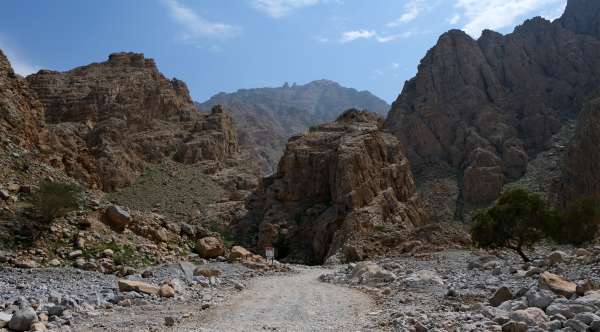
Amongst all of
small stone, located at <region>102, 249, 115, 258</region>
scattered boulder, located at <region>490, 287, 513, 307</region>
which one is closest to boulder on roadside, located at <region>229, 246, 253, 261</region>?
small stone, located at <region>102, 249, 115, 258</region>

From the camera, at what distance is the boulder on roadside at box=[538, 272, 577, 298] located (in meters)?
10.1

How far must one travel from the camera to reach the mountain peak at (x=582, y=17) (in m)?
116

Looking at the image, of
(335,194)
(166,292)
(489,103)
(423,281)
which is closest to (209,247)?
(166,292)

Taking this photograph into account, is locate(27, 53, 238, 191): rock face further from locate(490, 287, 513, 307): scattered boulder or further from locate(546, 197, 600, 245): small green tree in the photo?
locate(490, 287, 513, 307): scattered boulder

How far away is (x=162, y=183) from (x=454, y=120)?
190ft

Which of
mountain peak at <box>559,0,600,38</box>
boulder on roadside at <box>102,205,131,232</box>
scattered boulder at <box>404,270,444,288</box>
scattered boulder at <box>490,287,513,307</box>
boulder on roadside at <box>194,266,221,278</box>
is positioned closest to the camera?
scattered boulder at <box>490,287,513,307</box>

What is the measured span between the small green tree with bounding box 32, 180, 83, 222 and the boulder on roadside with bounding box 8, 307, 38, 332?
8798 mm

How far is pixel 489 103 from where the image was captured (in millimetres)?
99000

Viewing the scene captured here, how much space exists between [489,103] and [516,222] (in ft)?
253

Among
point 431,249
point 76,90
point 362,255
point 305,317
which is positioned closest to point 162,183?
point 76,90

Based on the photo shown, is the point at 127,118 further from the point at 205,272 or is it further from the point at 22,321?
the point at 22,321

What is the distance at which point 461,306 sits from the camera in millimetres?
10859

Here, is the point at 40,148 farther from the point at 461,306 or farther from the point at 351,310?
the point at 461,306

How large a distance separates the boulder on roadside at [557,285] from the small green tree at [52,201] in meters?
14.4
